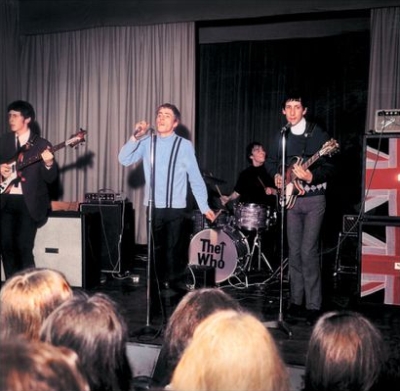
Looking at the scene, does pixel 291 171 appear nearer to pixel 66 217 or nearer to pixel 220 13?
pixel 66 217

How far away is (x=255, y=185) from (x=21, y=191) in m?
2.81

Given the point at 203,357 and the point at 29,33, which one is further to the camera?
the point at 29,33

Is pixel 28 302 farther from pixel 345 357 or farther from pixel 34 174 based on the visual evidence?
pixel 34 174

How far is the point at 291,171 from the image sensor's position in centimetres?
407

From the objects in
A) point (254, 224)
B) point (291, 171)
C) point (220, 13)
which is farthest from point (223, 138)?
point (291, 171)

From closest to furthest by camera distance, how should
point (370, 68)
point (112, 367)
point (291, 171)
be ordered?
point (112, 367)
point (291, 171)
point (370, 68)

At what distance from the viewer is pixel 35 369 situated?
3.16ft

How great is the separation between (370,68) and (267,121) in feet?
4.69

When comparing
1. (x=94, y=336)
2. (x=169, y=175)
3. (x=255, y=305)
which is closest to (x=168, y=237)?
(x=169, y=175)

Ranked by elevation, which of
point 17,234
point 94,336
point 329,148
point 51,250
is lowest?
point 51,250

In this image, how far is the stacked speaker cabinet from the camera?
173 inches

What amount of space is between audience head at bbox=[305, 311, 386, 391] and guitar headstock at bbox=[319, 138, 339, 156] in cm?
238

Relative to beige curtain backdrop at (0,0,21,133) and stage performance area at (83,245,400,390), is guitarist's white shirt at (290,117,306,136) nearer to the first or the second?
stage performance area at (83,245,400,390)

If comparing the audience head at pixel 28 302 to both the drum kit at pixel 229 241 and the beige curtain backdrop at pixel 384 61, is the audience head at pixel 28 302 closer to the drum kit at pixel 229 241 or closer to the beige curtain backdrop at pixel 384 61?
the drum kit at pixel 229 241
